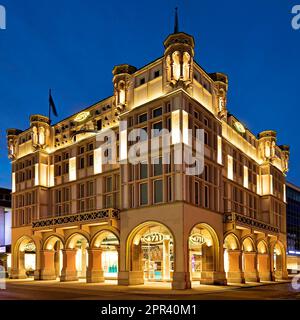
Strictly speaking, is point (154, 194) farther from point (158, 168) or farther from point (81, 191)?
point (81, 191)

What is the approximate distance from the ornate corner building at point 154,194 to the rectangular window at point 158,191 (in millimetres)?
86

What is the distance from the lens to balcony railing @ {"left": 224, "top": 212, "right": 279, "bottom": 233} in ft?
134

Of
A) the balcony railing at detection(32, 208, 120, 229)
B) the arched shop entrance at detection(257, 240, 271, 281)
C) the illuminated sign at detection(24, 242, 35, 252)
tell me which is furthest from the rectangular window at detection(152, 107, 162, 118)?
the illuminated sign at detection(24, 242, 35, 252)

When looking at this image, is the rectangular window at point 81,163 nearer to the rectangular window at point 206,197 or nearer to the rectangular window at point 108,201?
the rectangular window at point 108,201

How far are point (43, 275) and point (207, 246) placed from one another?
18819mm

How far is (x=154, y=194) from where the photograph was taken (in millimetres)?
37250

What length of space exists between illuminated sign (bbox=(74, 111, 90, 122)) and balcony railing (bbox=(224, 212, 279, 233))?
714 inches

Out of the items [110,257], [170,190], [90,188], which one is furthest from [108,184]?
[170,190]

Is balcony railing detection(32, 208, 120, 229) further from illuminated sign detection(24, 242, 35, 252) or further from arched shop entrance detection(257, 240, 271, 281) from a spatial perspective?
arched shop entrance detection(257, 240, 271, 281)

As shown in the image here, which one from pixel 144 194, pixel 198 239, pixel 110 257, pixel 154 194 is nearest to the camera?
pixel 154 194

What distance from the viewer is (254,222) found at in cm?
4612

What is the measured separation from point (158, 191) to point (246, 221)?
1156 cm
